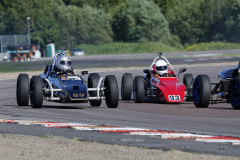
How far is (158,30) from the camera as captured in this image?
3893 inches

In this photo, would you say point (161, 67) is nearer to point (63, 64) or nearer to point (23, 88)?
point (63, 64)

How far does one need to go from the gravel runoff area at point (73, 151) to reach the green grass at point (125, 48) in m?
75.4

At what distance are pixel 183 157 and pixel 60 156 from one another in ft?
6.34

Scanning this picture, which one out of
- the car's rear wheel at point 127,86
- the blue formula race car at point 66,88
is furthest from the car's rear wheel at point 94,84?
the car's rear wheel at point 127,86

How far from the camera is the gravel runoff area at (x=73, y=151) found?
28.5 ft

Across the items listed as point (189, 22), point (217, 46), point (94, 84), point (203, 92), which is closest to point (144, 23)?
point (189, 22)

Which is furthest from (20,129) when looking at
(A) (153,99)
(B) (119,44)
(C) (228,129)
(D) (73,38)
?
(D) (73,38)

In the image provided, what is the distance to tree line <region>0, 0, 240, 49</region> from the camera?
324 feet

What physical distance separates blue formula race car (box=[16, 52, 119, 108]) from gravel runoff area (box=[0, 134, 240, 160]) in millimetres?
5457

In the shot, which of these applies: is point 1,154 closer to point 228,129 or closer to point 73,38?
point 228,129

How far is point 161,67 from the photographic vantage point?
19.2 meters

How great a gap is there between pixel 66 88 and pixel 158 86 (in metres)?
3.41

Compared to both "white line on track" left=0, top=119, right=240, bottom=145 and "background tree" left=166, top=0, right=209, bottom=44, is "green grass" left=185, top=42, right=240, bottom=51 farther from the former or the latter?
"white line on track" left=0, top=119, right=240, bottom=145

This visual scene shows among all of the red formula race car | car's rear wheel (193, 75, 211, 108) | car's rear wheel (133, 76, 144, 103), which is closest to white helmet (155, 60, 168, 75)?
the red formula race car
